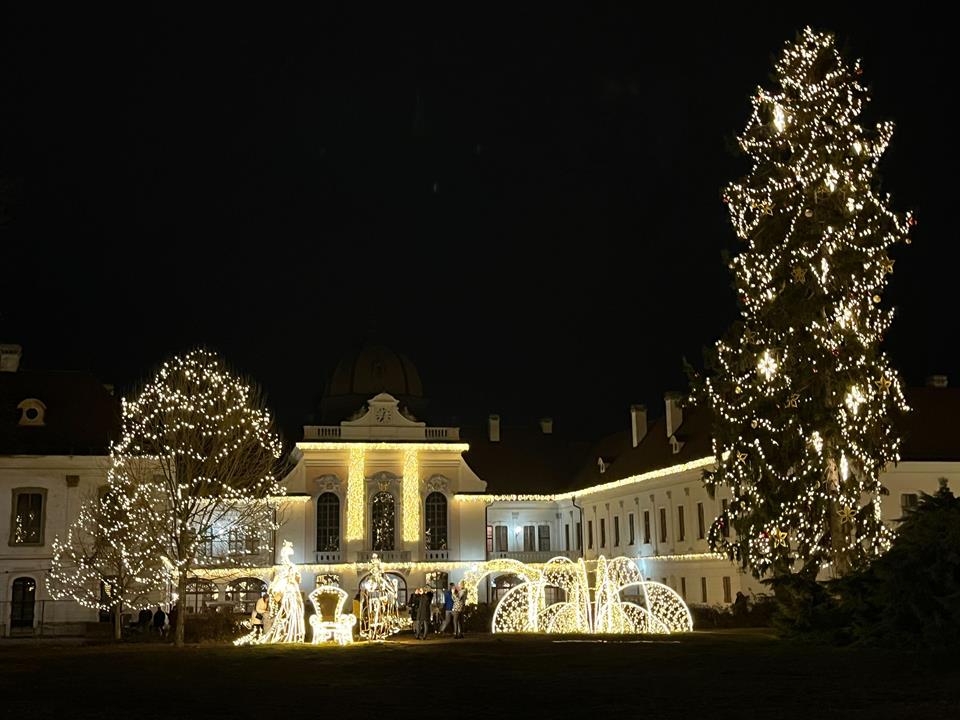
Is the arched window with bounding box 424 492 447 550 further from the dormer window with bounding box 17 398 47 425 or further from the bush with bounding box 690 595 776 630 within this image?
the bush with bounding box 690 595 776 630

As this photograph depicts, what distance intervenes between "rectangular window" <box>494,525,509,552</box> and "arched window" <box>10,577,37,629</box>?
1102 inches

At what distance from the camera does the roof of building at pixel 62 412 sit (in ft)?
157

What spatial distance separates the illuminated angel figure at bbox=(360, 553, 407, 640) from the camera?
109 feet

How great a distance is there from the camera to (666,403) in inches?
2137

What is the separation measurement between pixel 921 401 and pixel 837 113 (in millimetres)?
21212

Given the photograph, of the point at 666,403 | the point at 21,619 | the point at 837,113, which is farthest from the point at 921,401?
the point at 21,619

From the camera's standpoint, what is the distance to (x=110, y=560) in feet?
125

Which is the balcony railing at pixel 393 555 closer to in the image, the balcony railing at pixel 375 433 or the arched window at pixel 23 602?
the balcony railing at pixel 375 433

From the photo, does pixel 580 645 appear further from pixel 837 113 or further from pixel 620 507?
pixel 620 507

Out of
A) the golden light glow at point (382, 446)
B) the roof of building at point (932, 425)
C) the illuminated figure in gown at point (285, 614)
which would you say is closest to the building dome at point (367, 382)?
the golden light glow at point (382, 446)

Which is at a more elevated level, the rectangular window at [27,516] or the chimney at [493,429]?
the chimney at [493,429]

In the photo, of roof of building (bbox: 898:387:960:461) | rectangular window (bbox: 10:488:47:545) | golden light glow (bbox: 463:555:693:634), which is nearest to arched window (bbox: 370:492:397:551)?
rectangular window (bbox: 10:488:47:545)

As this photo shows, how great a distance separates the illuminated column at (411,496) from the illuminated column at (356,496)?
2.36 meters

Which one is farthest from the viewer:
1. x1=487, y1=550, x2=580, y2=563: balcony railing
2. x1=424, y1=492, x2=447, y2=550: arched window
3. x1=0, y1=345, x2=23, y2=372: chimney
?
x1=487, y1=550, x2=580, y2=563: balcony railing
